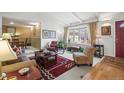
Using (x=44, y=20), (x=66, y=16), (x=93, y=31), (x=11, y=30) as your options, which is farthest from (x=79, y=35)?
(x=11, y=30)

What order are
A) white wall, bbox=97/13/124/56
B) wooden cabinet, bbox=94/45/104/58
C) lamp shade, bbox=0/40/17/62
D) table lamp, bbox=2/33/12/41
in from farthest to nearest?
1. wooden cabinet, bbox=94/45/104/58
2. white wall, bbox=97/13/124/56
3. table lamp, bbox=2/33/12/41
4. lamp shade, bbox=0/40/17/62

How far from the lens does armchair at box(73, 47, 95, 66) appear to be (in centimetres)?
172

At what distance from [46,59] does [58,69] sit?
0.26 meters

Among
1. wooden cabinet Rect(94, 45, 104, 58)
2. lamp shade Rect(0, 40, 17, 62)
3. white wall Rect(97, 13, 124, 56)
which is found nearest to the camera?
lamp shade Rect(0, 40, 17, 62)

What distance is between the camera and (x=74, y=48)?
5.84 feet

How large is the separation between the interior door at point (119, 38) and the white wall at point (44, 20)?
87cm

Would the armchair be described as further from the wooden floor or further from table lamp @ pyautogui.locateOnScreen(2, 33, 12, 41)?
table lamp @ pyautogui.locateOnScreen(2, 33, 12, 41)

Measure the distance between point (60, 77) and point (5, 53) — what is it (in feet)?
2.72

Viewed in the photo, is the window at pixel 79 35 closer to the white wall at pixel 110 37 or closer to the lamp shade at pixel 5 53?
the white wall at pixel 110 37

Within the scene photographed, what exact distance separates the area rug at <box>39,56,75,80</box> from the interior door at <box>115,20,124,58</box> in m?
0.74

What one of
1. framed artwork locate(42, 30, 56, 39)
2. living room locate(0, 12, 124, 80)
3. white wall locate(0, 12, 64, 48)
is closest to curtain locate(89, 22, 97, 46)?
living room locate(0, 12, 124, 80)

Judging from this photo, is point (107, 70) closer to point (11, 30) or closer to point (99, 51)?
point (99, 51)
